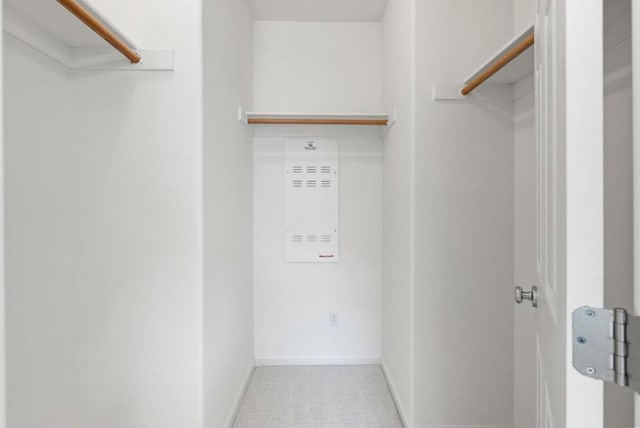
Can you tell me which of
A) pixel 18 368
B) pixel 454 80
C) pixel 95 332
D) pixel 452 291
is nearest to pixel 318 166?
pixel 454 80

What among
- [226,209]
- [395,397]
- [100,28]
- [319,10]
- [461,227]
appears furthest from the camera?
[319,10]

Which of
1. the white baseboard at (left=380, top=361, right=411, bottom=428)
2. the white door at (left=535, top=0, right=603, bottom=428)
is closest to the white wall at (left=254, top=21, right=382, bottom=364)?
the white baseboard at (left=380, top=361, right=411, bottom=428)

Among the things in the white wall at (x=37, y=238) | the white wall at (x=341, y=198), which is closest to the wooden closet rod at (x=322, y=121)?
the white wall at (x=341, y=198)

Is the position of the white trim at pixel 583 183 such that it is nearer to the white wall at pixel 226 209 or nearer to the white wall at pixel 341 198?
the white wall at pixel 226 209

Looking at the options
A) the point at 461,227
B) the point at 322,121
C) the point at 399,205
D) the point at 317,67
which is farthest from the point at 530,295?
the point at 317,67

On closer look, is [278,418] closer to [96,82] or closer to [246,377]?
[246,377]

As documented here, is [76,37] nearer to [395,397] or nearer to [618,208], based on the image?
[618,208]

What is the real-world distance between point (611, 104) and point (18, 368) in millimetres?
1929

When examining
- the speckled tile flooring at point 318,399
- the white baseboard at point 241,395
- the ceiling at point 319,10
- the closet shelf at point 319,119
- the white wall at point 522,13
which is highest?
the ceiling at point 319,10

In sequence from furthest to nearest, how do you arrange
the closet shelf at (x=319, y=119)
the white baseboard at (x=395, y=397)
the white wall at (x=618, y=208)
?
the closet shelf at (x=319, y=119), the white baseboard at (x=395, y=397), the white wall at (x=618, y=208)

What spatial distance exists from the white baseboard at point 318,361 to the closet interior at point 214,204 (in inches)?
6.6

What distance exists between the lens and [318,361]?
2906 mm

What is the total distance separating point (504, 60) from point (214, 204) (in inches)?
56.1

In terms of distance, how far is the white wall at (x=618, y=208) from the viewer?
63 cm
